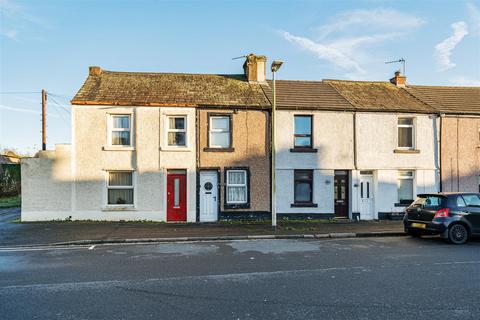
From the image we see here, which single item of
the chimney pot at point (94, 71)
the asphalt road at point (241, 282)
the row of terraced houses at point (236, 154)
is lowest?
the asphalt road at point (241, 282)

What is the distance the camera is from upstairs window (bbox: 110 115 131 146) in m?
16.6

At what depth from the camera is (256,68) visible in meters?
19.3

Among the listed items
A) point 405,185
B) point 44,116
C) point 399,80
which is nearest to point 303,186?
point 405,185

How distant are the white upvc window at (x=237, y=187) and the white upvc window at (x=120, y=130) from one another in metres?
4.96

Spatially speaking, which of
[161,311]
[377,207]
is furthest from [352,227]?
[161,311]

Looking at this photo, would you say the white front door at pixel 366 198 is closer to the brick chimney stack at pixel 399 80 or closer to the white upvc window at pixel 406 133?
the white upvc window at pixel 406 133

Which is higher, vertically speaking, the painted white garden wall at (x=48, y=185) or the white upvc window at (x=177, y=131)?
the white upvc window at (x=177, y=131)

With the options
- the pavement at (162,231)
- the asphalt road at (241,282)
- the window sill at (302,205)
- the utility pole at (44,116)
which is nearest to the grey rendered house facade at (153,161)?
the pavement at (162,231)

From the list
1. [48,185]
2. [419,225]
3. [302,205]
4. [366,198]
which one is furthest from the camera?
[366,198]

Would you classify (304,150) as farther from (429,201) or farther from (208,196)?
(429,201)

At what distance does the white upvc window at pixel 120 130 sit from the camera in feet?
54.3

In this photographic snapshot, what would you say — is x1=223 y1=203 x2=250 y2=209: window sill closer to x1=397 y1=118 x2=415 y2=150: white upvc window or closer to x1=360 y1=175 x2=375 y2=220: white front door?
x1=360 y1=175 x2=375 y2=220: white front door

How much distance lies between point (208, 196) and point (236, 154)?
93.0 inches

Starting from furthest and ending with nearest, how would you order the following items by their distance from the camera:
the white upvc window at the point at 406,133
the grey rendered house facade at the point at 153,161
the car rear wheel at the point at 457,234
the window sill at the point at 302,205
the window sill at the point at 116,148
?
the white upvc window at the point at 406,133, the window sill at the point at 302,205, the window sill at the point at 116,148, the grey rendered house facade at the point at 153,161, the car rear wheel at the point at 457,234
